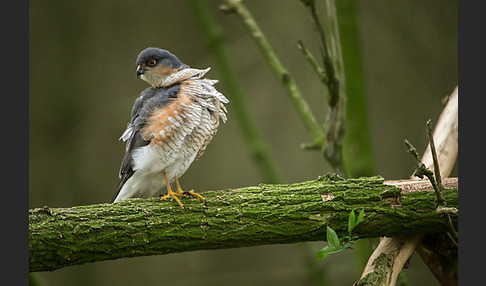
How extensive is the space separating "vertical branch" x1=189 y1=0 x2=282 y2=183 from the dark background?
0.51 metres

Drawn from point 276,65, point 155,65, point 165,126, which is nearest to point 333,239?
point 165,126

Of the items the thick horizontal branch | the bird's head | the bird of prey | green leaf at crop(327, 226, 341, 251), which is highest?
the bird's head

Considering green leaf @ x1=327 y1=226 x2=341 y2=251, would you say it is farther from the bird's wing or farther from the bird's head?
the bird's head

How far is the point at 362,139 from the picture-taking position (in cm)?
311

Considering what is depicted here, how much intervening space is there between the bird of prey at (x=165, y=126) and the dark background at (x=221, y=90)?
1452 millimetres

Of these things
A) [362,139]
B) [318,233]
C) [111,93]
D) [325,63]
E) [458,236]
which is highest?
[111,93]

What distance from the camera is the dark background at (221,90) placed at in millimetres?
4098

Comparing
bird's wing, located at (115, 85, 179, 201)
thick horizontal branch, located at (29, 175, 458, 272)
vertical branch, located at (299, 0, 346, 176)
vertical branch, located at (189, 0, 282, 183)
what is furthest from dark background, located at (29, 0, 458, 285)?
thick horizontal branch, located at (29, 175, 458, 272)

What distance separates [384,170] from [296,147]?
0.75m

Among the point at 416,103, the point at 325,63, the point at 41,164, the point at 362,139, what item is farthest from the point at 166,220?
the point at 416,103

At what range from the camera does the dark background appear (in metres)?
4.10

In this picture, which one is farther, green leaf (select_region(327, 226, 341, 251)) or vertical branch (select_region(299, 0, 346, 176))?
vertical branch (select_region(299, 0, 346, 176))

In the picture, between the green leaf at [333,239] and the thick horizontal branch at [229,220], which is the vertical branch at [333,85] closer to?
the thick horizontal branch at [229,220]

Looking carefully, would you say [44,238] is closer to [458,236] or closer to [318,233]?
[318,233]
